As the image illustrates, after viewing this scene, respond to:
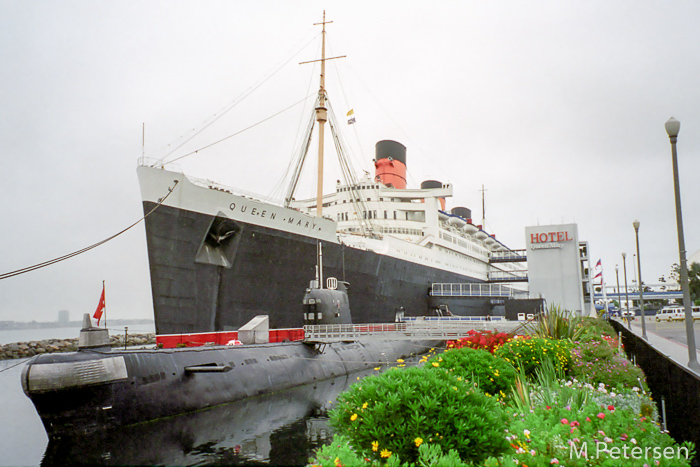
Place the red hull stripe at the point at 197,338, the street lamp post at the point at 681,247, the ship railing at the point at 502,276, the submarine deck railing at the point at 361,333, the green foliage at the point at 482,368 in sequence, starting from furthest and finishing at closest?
the ship railing at the point at 502,276 → the submarine deck railing at the point at 361,333 → the red hull stripe at the point at 197,338 → the street lamp post at the point at 681,247 → the green foliage at the point at 482,368

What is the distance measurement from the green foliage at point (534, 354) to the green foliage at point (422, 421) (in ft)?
21.2

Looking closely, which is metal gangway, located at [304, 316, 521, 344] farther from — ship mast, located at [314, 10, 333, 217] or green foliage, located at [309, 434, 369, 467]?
green foliage, located at [309, 434, 369, 467]

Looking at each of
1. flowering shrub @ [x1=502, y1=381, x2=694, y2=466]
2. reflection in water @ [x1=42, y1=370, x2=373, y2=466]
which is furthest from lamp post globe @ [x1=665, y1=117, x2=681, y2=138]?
reflection in water @ [x1=42, y1=370, x2=373, y2=466]

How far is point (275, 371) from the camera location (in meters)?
16.6

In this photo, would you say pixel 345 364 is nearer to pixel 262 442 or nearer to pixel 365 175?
pixel 262 442

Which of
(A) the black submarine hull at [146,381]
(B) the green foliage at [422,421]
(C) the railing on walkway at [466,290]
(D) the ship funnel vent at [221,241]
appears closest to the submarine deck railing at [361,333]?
(A) the black submarine hull at [146,381]

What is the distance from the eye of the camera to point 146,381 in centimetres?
1227

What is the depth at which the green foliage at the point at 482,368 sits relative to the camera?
8766 millimetres

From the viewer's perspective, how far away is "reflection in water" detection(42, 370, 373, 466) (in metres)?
9.88

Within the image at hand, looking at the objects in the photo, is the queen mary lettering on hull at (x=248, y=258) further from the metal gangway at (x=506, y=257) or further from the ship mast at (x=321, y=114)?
the metal gangway at (x=506, y=257)

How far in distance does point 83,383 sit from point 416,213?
3470 centimetres

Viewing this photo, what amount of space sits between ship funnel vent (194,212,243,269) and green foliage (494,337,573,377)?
1308 centimetres

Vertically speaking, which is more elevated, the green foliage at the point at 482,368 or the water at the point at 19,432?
the green foliage at the point at 482,368

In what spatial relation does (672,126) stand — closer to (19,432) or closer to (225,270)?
(225,270)
